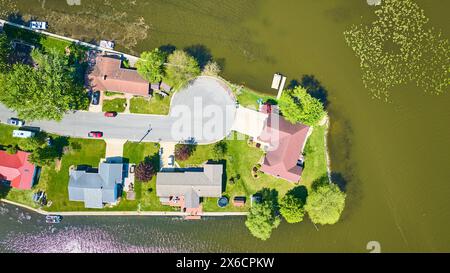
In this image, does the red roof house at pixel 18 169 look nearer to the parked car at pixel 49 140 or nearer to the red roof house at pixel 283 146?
the parked car at pixel 49 140

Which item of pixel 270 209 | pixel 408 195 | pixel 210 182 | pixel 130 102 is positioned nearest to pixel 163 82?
pixel 130 102

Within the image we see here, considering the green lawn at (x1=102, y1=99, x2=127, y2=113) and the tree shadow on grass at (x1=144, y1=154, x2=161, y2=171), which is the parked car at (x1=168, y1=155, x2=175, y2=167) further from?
the green lawn at (x1=102, y1=99, x2=127, y2=113)

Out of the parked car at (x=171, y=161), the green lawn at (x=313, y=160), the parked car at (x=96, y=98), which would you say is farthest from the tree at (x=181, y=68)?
the green lawn at (x=313, y=160)

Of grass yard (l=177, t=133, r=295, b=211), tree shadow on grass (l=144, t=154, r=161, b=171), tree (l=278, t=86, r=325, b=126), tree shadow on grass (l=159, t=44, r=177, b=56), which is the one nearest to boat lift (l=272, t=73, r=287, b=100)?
tree (l=278, t=86, r=325, b=126)

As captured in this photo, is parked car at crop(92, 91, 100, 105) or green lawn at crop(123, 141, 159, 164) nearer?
parked car at crop(92, 91, 100, 105)

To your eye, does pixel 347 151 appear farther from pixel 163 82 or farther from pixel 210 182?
pixel 163 82

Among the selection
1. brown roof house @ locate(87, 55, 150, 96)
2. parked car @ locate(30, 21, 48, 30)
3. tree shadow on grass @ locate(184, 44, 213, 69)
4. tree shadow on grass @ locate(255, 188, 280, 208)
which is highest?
parked car @ locate(30, 21, 48, 30)

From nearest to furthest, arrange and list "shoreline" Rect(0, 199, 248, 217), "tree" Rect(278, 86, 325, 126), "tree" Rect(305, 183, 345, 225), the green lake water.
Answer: "tree" Rect(305, 183, 345, 225), "tree" Rect(278, 86, 325, 126), "shoreline" Rect(0, 199, 248, 217), the green lake water
